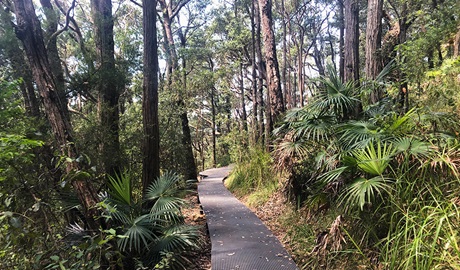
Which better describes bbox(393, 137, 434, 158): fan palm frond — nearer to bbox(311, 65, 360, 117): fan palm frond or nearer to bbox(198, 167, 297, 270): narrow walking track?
bbox(311, 65, 360, 117): fan palm frond

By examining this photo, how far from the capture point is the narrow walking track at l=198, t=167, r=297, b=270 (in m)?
3.47

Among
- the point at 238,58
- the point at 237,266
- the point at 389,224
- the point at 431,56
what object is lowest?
the point at 237,266

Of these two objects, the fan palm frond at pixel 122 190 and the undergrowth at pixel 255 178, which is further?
the undergrowth at pixel 255 178

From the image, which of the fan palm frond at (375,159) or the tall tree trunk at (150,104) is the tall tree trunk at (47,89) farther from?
the fan palm frond at (375,159)

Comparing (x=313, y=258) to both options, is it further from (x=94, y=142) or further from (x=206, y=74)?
(x=206, y=74)

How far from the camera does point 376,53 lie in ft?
17.4

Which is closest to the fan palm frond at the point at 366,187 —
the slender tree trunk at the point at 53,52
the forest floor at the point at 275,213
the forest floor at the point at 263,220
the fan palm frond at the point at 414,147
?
the fan palm frond at the point at 414,147

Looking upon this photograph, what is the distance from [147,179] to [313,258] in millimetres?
3460

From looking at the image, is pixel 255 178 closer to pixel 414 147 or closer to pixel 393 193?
pixel 393 193

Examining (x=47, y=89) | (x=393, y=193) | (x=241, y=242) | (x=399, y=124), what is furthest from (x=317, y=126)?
(x=47, y=89)

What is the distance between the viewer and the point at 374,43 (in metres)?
5.36

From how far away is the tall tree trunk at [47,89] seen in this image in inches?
129

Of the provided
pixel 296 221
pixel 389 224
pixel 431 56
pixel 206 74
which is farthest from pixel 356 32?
pixel 206 74

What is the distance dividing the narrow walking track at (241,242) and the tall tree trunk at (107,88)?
7.59 ft
